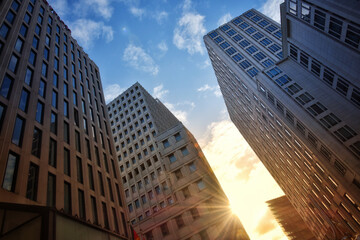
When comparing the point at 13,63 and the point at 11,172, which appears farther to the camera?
the point at 13,63

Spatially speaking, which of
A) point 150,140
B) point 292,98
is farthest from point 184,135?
point 292,98

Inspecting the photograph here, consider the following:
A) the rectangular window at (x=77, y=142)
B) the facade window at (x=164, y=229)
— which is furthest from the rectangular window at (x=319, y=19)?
the facade window at (x=164, y=229)

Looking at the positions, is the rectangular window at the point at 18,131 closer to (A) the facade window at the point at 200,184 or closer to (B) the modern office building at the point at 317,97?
(A) the facade window at the point at 200,184

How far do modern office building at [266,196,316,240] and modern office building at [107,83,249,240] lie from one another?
3551 inches

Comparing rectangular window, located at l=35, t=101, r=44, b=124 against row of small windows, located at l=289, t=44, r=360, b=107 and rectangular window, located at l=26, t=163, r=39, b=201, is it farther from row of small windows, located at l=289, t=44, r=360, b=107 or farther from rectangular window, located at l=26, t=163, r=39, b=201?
row of small windows, located at l=289, t=44, r=360, b=107

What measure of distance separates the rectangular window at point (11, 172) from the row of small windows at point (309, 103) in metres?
41.6

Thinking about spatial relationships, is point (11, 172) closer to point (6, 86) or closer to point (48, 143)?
point (48, 143)

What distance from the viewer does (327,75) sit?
37.0 metres

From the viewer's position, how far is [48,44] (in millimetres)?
34188

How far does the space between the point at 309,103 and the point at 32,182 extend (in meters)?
43.0

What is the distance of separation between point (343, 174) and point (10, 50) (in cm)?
4759

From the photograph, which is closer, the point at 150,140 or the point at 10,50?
the point at 10,50

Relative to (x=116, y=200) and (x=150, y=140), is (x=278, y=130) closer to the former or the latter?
(x=150, y=140)

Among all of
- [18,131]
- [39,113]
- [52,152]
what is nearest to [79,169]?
[52,152]
